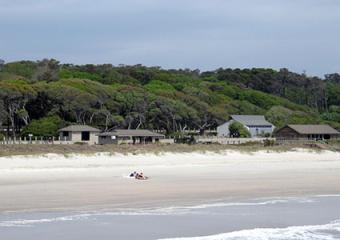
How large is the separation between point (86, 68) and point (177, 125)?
4676 centimetres

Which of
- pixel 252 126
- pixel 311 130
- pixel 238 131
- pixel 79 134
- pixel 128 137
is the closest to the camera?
pixel 79 134

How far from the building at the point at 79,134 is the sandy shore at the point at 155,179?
1708cm

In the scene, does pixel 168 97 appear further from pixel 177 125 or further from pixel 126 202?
pixel 126 202

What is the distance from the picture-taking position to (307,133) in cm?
7331

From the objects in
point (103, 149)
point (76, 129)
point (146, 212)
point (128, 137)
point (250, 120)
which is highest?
point (250, 120)

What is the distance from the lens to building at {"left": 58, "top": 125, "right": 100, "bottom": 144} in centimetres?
5900

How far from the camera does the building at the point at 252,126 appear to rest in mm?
78625

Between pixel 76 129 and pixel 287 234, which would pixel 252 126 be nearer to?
pixel 76 129

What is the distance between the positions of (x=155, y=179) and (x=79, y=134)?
30209mm

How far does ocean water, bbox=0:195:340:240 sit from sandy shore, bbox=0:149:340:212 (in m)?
1.73

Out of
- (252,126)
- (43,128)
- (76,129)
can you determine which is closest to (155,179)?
(76,129)

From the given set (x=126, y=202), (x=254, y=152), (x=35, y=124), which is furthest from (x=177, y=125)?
(x=126, y=202)

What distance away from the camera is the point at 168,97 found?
3273 inches

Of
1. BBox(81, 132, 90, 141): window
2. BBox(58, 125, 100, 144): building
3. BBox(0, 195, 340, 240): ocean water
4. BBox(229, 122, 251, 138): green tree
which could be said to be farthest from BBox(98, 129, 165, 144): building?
BBox(0, 195, 340, 240): ocean water
